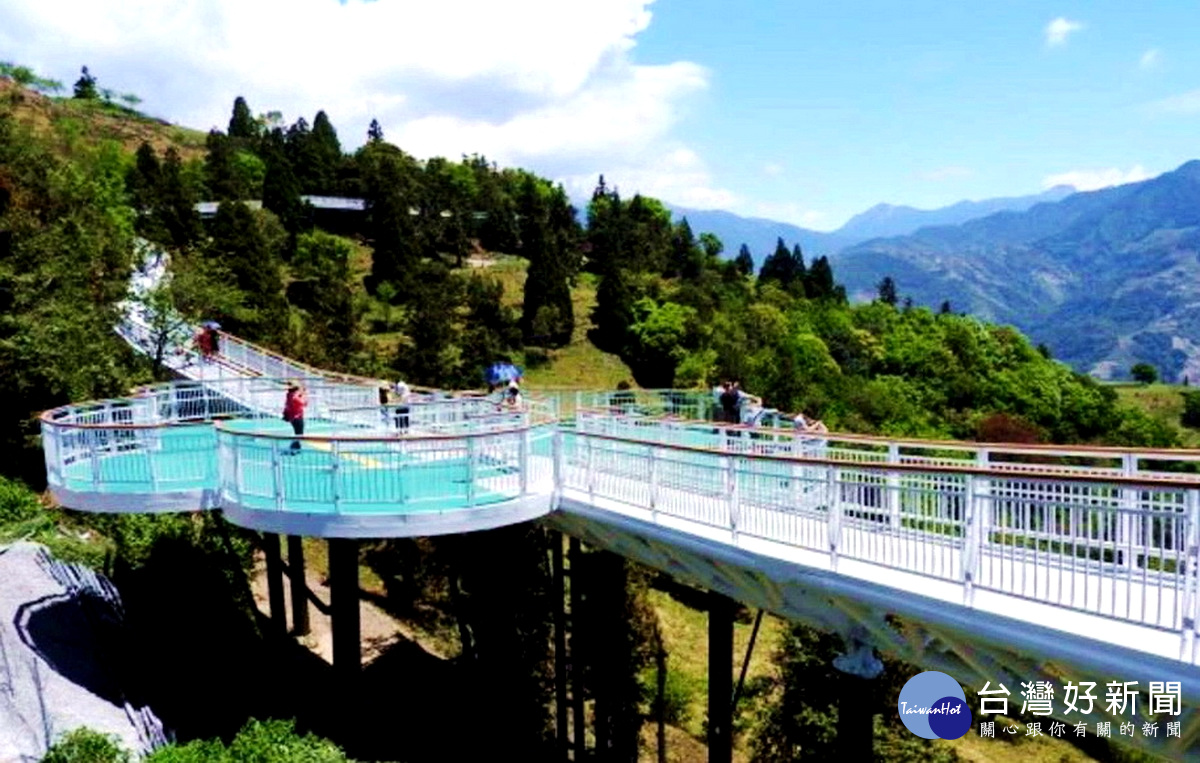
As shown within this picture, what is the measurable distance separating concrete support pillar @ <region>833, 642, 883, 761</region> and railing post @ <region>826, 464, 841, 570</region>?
1179 millimetres

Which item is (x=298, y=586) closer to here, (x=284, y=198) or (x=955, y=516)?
(x=955, y=516)

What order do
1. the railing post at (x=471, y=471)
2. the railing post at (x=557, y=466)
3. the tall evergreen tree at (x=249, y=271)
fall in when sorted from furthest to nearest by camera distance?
the tall evergreen tree at (x=249, y=271), the railing post at (x=557, y=466), the railing post at (x=471, y=471)

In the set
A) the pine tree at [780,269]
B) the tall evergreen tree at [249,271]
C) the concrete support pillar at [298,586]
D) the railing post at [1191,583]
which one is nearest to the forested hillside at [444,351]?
the tall evergreen tree at [249,271]

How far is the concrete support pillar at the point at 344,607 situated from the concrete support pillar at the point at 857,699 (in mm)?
8517

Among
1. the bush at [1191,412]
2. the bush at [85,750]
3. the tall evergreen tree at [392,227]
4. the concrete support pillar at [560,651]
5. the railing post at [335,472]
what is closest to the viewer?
the bush at [85,750]

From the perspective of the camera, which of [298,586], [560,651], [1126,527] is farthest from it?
[298,586]

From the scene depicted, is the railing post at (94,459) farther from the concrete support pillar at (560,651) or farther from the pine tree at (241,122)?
the pine tree at (241,122)

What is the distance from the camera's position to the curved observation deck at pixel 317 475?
42.5ft

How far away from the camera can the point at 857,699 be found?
10289 mm

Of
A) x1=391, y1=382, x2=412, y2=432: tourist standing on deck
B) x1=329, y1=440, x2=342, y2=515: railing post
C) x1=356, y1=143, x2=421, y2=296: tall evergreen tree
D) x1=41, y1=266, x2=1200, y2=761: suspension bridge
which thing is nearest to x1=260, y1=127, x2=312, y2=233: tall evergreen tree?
x1=356, y1=143, x2=421, y2=296: tall evergreen tree

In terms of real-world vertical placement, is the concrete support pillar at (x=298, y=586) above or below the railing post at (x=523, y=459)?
below

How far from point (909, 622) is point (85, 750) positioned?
10043 millimetres

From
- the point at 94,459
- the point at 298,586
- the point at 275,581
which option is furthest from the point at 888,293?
the point at 94,459

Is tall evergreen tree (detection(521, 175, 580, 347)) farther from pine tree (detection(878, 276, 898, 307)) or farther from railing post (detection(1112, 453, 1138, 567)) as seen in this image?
pine tree (detection(878, 276, 898, 307))
